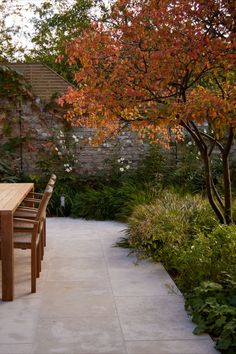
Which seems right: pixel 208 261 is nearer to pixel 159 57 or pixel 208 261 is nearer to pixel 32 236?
pixel 32 236

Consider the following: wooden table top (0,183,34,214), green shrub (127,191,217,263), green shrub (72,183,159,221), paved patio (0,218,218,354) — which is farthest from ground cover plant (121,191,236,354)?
wooden table top (0,183,34,214)

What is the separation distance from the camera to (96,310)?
3.56m

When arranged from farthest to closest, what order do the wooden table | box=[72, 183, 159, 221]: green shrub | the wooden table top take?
box=[72, 183, 159, 221]: green shrub < the wooden table top < the wooden table

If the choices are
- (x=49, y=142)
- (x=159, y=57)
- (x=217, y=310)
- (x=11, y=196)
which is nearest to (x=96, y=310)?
(x=217, y=310)

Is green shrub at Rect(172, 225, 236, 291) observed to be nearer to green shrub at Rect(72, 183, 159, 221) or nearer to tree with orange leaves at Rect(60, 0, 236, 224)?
tree with orange leaves at Rect(60, 0, 236, 224)

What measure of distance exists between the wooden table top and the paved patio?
27.9 inches

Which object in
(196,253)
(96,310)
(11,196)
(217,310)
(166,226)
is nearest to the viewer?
(217,310)

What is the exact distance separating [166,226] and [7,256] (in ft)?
6.74

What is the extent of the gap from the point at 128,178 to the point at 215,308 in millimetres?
5780

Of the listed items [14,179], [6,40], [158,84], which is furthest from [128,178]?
[6,40]

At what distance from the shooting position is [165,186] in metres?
8.52

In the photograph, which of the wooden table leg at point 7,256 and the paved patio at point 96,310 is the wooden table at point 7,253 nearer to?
the wooden table leg at point 7,256

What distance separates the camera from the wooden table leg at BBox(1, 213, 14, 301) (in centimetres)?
373

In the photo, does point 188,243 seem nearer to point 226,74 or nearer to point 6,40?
point 226,74
